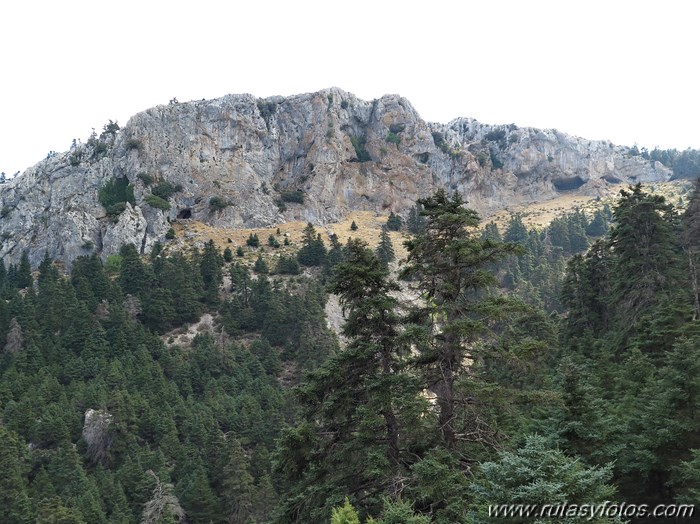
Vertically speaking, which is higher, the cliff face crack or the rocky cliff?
the rocky cliff

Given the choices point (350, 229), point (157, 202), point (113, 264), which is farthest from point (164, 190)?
point (350, 229)

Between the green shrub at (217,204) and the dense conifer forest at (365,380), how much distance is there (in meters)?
20.7

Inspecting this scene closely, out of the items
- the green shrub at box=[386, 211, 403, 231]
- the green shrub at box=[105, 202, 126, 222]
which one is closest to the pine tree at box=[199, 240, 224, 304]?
the green shrub at box=[105, 202, 126, 222]

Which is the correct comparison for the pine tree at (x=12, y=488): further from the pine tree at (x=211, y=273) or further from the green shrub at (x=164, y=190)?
the green shrub at (x=164, y=190)

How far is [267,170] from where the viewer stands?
12525cm

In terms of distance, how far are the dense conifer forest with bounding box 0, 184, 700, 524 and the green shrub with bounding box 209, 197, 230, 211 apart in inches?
814

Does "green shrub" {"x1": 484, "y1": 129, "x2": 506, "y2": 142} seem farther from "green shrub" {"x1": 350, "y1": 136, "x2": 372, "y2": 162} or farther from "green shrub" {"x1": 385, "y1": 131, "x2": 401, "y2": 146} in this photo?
"green shrub" {"x1": 350, "y1": 136, "x2": 372, "y2": 162}

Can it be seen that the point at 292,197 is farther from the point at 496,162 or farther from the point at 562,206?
the point at 562,206

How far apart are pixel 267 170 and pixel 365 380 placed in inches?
4426

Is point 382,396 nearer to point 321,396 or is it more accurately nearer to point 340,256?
point 321,396

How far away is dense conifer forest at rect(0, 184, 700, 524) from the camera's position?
15.8 metres

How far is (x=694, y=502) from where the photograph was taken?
16.0 meters

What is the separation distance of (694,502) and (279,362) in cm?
5843

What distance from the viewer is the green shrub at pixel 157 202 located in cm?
10588
